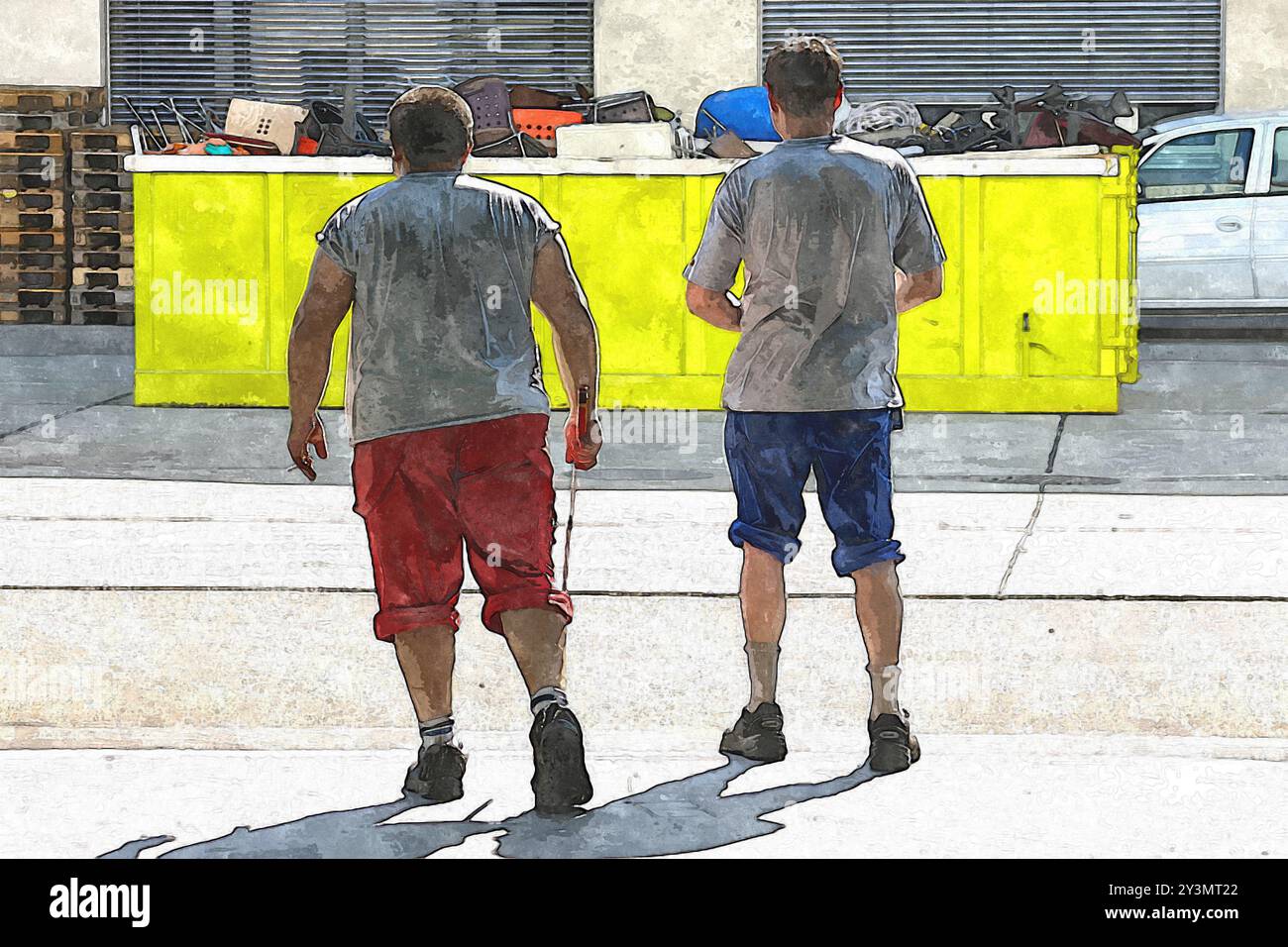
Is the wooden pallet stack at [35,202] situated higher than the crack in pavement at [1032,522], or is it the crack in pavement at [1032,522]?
the wooden pallet stack at [35,202]

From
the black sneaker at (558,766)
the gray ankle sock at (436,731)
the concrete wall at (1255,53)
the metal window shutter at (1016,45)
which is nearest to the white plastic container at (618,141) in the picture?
the gray ankle sock at (436,731)

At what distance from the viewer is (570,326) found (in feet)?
16.5

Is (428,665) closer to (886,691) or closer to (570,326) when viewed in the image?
(570,326)

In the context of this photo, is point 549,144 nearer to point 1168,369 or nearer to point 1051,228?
point 1051,228

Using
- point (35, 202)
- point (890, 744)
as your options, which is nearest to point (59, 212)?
point (35, 202)

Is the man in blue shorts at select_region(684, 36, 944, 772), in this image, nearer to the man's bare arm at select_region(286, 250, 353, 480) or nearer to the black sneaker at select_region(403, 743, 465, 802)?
the black sneaker at select_region(403, 743, 465, 802)

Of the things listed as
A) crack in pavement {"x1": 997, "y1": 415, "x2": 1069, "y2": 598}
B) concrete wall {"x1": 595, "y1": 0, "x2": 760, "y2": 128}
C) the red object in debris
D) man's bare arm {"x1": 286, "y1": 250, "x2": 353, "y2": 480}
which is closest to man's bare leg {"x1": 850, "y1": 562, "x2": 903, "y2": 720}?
man's bare arm {"x1": 286, "y1": 250, "x2": 353, "y2": 480}

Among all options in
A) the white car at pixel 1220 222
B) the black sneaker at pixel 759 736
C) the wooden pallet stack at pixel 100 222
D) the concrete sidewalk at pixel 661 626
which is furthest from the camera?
the wooden pallet stack at pixel 100 222

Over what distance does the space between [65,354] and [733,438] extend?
11749 mm

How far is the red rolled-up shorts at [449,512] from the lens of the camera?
16.2 feet

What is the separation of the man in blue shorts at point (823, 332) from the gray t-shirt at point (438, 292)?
24.5 inches

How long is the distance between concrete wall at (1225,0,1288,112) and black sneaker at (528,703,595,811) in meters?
16.7

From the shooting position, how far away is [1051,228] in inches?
477

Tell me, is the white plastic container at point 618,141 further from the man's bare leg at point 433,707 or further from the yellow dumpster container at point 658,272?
the man's bare leg at point 433,707
